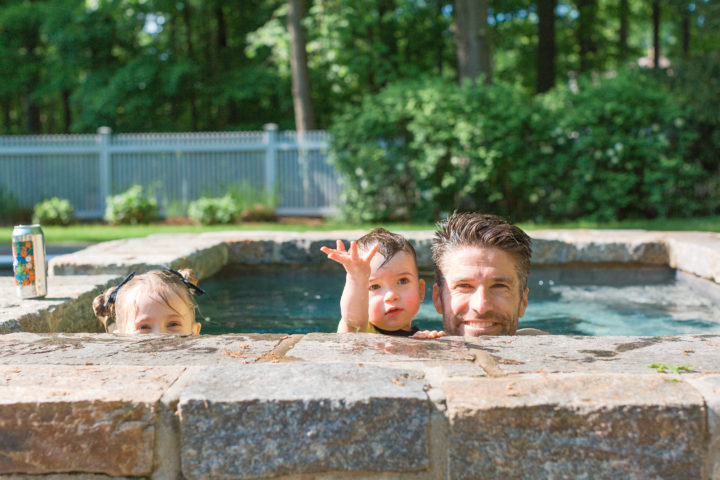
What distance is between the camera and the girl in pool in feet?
9.79

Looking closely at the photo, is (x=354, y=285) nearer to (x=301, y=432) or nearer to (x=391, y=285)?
(x=391, y=285)

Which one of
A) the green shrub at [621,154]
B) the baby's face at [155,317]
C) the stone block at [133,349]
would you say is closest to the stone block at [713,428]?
the stone block at [133,349]

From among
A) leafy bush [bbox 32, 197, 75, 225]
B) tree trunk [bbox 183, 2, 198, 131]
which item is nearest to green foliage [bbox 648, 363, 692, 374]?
leafy bush [bbox 32, 197, 75, 225]

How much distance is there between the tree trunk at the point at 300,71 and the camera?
1386 centimetres

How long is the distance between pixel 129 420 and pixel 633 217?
9.87 metres

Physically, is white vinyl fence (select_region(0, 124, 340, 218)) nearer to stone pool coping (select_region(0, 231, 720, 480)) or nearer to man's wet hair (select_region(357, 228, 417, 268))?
man's wet hair (select_region(357, 228, 417, 268))

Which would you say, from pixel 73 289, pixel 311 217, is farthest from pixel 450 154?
pixel 73 289

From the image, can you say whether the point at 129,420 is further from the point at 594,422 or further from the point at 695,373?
the point at 695,373

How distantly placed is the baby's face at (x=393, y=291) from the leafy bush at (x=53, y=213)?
1116cm

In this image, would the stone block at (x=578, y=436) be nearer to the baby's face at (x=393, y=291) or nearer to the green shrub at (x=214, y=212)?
the baby's face at (x=393, y=291)

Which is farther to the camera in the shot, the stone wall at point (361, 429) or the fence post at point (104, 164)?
the fence post at point (104, 164)

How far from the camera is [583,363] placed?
6.30 feet

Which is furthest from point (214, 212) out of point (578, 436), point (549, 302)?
point (578, 436)

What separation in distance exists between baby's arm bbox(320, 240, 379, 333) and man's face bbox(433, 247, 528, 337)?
0.47 meters
